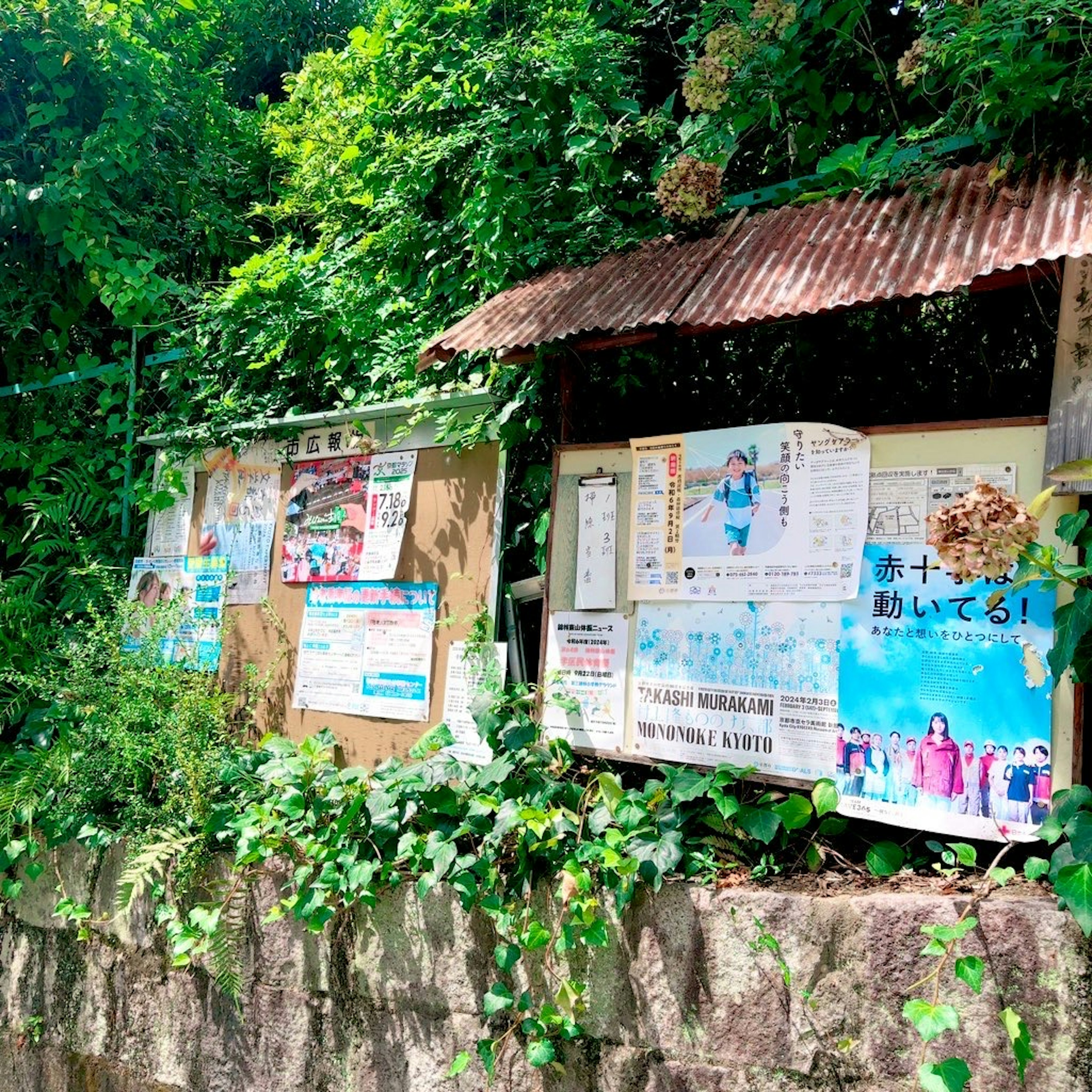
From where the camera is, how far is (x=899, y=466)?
2676 millimetres

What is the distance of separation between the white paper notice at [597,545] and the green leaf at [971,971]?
4.81 feet

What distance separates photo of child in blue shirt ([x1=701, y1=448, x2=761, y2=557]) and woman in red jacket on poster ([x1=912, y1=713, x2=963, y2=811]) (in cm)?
76

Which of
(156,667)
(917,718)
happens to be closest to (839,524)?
(917,718)

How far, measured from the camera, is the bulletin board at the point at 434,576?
3.64 m

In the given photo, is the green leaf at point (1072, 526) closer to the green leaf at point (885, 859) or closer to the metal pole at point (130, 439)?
the green leaf at point (885, 859)

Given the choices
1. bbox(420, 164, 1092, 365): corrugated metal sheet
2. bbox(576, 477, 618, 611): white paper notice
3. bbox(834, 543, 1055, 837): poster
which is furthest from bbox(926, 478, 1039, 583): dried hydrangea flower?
bbox(576, 477, 618, 611): white paper notice

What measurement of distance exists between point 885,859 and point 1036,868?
0.39 metres

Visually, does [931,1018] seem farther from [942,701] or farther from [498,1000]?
[498,1000]

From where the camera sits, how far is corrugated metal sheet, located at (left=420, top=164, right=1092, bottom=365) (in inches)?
96.9

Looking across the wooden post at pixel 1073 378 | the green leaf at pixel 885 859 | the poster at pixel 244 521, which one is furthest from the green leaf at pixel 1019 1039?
the poster at pixel 244 521

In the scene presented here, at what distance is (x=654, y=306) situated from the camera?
9.57 feet

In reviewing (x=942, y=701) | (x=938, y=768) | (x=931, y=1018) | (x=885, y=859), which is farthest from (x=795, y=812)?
(x=931, y=1018)

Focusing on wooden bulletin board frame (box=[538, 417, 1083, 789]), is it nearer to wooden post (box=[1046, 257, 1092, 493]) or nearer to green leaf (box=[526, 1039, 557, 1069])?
wooden post (box=[1046, 257, 1092, 493])

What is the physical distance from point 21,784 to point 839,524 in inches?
143
